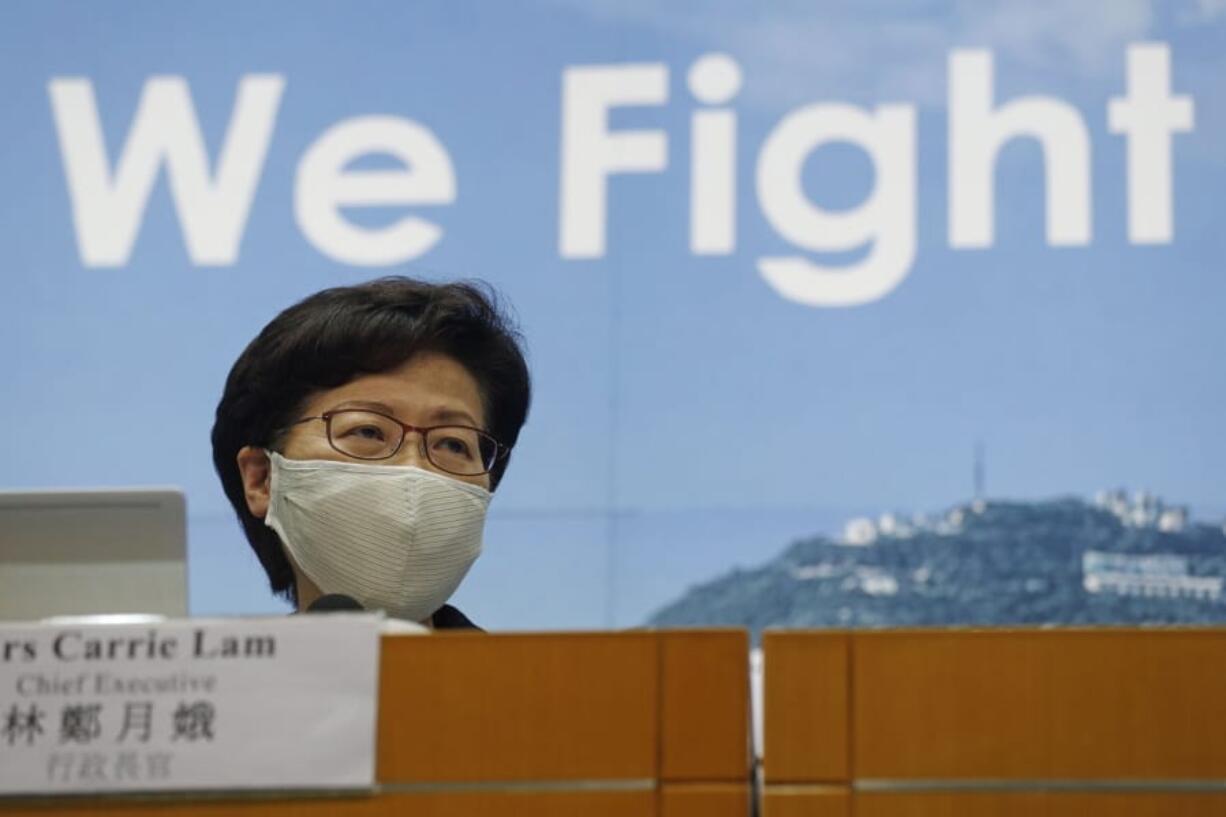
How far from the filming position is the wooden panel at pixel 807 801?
1381 millimetres

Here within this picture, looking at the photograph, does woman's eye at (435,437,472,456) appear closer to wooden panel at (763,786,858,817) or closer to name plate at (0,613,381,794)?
name plate at (0,613,381,794)

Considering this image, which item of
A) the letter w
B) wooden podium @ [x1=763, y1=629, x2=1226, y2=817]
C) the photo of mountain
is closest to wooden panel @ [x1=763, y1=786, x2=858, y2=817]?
wooden podium @ [x1=763, y1=629, x2=1226, y2=817]

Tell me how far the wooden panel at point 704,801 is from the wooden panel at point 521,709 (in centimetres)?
2

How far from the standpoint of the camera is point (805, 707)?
1.40 metres

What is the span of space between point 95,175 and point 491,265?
0.82 m

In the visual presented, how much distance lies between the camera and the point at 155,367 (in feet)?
12.1

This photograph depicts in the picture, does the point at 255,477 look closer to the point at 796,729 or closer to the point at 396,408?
the point at 396,408

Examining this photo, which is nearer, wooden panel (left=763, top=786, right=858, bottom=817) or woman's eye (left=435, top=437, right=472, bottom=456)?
wooden panel (left=763, top=786, right=858, bottom=817)

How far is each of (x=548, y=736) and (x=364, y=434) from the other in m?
0.88

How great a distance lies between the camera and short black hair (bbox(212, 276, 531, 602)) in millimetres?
2270

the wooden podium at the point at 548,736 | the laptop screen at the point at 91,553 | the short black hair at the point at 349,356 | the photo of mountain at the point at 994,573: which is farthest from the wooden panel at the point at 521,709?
the photo of mountain at the point at 994,573

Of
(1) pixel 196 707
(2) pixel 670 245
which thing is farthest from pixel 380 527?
(2) pixel 670 245

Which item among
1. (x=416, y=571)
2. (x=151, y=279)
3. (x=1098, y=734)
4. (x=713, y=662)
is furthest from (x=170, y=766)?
(x=151, y=279)

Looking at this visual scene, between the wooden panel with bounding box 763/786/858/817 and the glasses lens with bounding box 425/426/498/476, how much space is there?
36.2 inches
